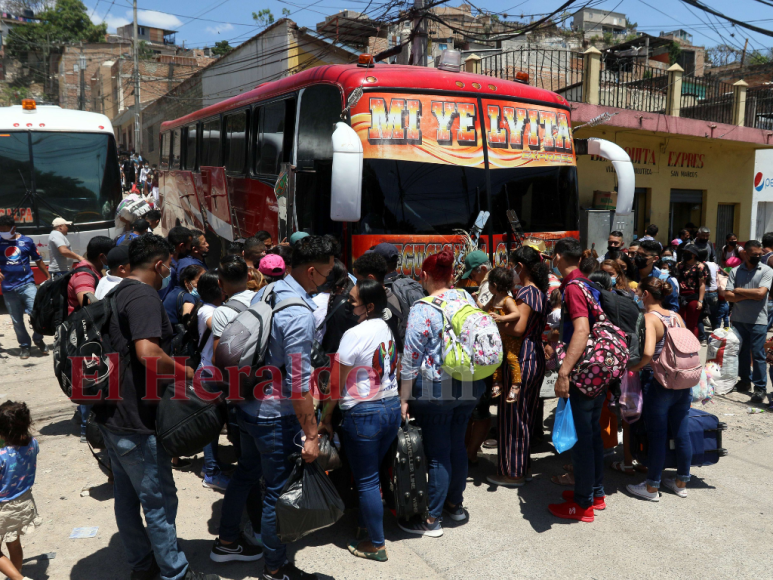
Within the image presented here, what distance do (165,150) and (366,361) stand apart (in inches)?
490

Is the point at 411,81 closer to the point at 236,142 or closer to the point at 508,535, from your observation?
the point at 236,142

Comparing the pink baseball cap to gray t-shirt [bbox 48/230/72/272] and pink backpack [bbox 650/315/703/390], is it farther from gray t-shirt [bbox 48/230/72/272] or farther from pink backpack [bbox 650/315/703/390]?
gray t-shirt [bbox 48/230/72/272]

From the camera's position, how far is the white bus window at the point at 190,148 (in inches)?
450

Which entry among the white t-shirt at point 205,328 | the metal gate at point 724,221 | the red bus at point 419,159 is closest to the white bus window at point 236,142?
the red bus at point 419,159

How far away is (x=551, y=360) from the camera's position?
17.0ft

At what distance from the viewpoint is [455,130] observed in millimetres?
6184

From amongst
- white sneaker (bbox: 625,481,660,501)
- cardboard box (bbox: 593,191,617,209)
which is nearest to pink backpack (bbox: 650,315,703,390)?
white sneaker (bbox: 625,481,660,501)

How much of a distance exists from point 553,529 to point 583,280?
5.62 feet

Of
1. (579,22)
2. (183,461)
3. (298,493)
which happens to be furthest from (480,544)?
(579,22)

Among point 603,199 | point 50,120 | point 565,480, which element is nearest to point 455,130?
point 565,480

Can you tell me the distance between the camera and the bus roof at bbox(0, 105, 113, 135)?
10852mm

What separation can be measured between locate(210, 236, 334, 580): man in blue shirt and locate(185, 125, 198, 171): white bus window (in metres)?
8.69

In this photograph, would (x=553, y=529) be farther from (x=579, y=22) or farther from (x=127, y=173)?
(x=579, y=22)

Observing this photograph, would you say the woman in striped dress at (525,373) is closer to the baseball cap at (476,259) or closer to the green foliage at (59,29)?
the baseball cap at (476,259)
